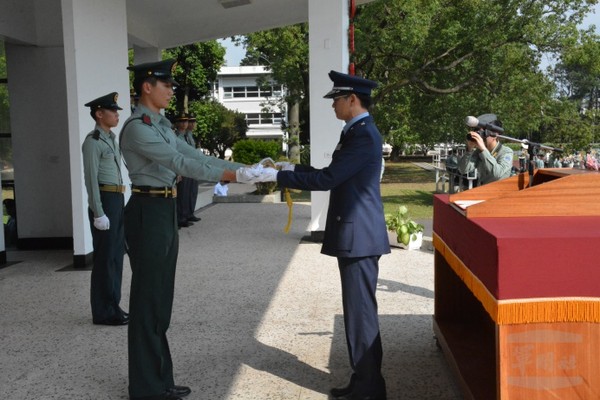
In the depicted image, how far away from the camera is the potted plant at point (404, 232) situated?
30.1 ft

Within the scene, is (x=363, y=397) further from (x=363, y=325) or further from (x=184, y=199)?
(x=184, y=199)

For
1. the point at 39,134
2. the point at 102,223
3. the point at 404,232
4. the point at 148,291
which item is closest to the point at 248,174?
the point at 148,291

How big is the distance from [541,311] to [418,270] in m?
5.13

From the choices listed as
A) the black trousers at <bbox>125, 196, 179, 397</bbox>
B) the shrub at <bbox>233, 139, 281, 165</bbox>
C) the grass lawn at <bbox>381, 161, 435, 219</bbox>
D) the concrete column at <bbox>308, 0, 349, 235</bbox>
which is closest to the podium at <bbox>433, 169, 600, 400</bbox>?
the black trousers at <bbox>125, 196, 179, 397</bbox>

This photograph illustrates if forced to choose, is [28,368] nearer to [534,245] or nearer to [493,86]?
[534,245]

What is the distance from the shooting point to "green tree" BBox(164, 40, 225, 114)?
33.6 m

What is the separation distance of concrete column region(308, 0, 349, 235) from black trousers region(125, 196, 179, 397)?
5.73 metres

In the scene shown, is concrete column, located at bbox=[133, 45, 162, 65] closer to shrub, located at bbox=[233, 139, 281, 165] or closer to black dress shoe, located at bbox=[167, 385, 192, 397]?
shrub, located at bbox=[233, 139, 281, 165]

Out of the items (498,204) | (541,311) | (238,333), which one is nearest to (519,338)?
(541,311)

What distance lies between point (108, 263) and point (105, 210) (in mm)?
461

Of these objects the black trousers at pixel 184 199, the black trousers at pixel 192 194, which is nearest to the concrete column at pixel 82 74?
the black trousers at pixel 184 199

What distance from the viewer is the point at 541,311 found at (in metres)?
2.69

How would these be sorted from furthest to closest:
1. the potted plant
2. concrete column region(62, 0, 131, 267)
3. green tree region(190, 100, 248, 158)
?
green tree region(190, 100, 248, 158), the potted plant, concrete column region(62, 0, 131, 267)

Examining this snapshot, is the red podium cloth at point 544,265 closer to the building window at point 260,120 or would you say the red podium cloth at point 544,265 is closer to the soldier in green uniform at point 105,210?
the soldier in green uniform at point 105,210
